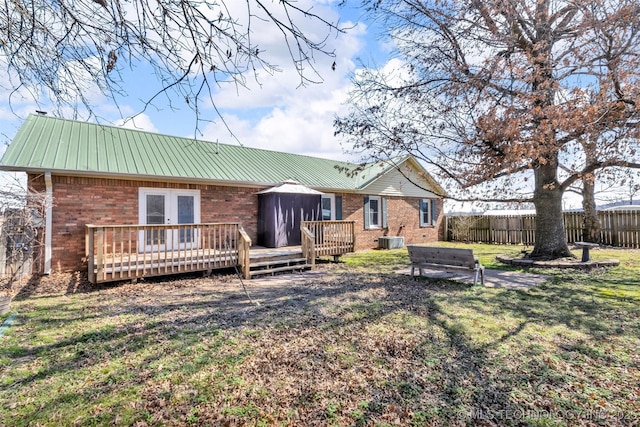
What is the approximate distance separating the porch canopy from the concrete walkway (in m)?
4.44

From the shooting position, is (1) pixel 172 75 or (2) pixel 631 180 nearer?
(1) pixel 172 75

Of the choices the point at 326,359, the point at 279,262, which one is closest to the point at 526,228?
the point at 279,262

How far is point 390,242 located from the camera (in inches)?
611

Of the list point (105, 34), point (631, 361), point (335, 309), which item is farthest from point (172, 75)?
point (631, 361)

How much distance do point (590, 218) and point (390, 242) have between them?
9294 mm

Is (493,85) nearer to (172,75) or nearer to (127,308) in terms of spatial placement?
(172,75)

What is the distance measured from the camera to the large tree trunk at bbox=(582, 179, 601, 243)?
1440 centimetres

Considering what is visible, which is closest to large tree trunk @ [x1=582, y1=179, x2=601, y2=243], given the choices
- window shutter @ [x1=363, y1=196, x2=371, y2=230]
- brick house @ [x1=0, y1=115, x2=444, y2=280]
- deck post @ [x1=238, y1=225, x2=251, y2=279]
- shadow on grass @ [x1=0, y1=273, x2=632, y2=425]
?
brick house @ [x1=0, y1=115, x2=444, y2=280]

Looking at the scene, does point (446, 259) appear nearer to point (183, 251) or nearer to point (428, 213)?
point (183, 251)

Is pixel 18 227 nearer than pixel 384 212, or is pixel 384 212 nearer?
pixel 18 227

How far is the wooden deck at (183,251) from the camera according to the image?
6.85m

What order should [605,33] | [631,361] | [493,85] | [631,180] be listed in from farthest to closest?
[631,180]
[493,85]
[605,33]
[631,361]

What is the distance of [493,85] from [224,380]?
9.28m

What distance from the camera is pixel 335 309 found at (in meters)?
5.36
